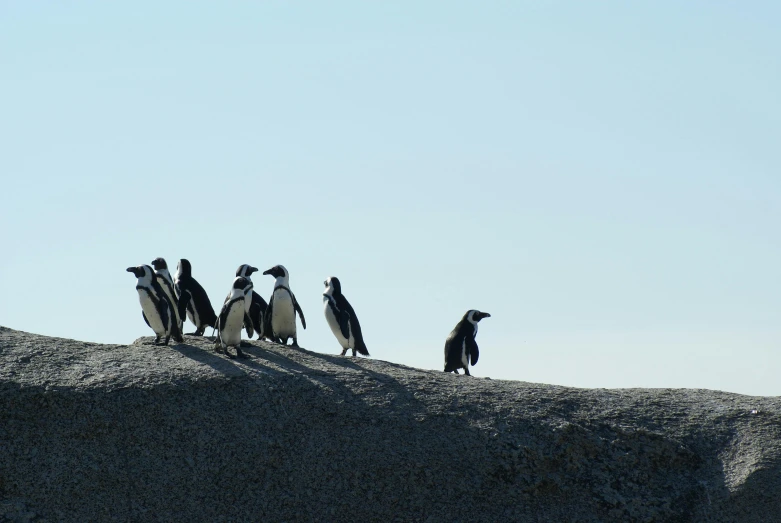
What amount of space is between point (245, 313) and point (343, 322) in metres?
1.90

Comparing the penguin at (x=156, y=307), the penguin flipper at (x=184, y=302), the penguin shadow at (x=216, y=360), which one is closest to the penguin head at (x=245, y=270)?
the penguin flipper at (x=184, y=302)

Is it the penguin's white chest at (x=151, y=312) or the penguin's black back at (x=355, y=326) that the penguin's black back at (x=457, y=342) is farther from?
the penguin's white chest at (x=151, y=312)

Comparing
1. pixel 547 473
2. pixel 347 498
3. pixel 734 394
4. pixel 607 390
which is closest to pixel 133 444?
pixel 347 498

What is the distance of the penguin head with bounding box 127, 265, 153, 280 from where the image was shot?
16438 mm

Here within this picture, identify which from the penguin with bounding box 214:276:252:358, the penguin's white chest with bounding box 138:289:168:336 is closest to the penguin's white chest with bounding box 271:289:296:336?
the penguin with bounding box 214:276:252:358

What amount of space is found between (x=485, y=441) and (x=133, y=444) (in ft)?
15.1

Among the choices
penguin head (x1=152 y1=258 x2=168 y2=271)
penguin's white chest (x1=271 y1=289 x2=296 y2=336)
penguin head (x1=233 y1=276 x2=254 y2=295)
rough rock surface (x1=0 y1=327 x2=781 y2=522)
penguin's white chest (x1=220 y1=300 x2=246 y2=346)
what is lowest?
rough rock surface (x1=0 y1=327 x2=781 y2=522)

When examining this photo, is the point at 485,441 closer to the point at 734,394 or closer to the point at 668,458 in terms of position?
the point at 668,458

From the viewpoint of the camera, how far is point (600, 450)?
14570 mm

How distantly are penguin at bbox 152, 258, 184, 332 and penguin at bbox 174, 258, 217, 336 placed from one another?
0.25m

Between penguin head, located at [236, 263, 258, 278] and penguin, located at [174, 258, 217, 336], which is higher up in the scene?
penguin head, located at [236, 263, 258, 278]

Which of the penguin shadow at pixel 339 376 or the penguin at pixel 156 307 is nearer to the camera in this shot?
the penguin shadow at pixel 339 376

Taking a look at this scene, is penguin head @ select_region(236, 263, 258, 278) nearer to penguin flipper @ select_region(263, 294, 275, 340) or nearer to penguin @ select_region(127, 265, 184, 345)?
penguin flipper @ select_region(263, 294, 275, 340)

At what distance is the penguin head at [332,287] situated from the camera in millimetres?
19609
